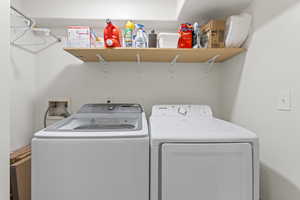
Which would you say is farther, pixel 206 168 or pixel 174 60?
pixel 174 60

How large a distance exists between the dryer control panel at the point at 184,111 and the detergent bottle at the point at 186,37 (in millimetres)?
665

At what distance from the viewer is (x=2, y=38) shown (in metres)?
1.23

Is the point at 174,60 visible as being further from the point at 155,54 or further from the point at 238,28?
the point at 238,28

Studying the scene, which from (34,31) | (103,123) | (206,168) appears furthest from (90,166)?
(34,31)

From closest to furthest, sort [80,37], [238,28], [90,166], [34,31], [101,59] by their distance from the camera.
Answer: [90,166]
[238,28]
[80,37]
[101,59]
[34,31]

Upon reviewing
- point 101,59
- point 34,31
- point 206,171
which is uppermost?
point 34,31

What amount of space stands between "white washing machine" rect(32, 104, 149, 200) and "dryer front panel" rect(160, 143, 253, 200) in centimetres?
16

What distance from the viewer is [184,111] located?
2.02 m

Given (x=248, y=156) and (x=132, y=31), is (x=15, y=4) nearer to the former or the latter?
(x=132, y=31)

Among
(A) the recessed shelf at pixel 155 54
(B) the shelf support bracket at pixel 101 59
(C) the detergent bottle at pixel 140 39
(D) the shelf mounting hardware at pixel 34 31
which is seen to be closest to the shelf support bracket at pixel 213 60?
(A) the recessed shelf at pixel 155 54

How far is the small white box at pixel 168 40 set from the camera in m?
1.86

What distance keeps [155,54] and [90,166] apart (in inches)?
49.5

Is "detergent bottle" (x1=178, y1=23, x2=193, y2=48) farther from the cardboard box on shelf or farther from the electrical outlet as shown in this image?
the electrical outlet

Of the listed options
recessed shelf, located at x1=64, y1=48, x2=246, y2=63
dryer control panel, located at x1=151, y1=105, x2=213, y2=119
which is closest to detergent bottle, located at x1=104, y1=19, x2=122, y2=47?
recessed shelf, located at x1=64, y1=48, x2=246, y2=63
